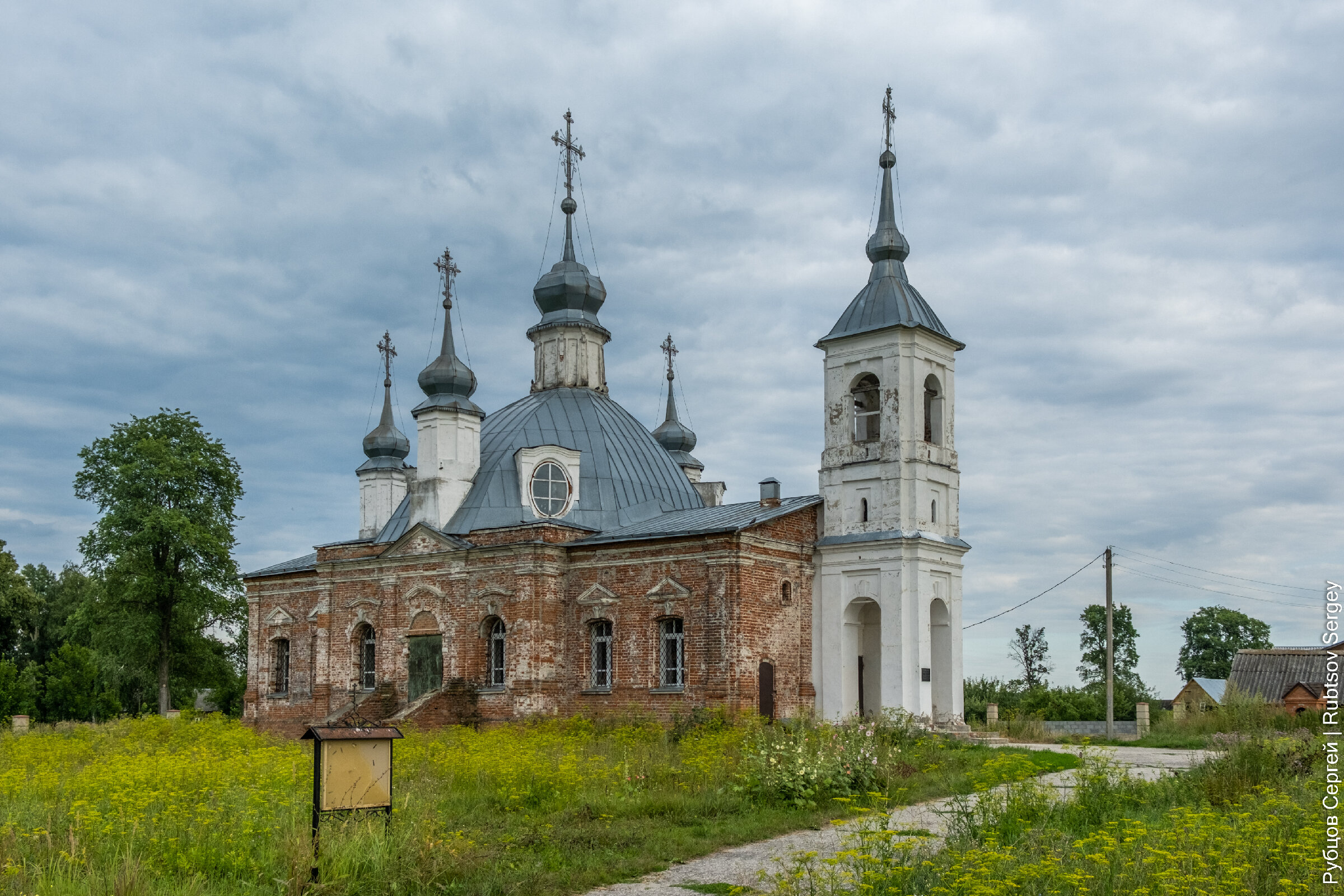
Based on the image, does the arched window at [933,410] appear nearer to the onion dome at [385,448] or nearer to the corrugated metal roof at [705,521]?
the corrugated metal roof at [705,521]

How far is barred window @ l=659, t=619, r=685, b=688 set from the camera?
24.9 m

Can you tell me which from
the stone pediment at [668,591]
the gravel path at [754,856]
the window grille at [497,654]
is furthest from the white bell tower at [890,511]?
the gravel path at [754,856]

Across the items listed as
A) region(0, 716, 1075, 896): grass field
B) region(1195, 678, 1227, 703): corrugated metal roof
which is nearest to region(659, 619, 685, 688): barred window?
region(0, 716, 1075, 896): grass field

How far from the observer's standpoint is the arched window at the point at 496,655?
26.5 metres

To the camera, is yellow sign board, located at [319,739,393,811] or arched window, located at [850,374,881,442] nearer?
yellow sign board, located at [319,739,393,811]

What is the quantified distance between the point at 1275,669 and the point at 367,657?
2780cm

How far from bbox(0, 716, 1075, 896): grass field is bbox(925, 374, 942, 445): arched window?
8.16 metres

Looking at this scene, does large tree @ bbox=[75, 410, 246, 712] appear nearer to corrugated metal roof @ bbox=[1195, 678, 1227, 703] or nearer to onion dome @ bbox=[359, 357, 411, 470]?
onion dome @ bbox=[359, 357, 411, 470]

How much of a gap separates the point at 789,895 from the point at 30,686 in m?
43.0

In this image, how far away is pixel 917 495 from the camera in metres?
25.2

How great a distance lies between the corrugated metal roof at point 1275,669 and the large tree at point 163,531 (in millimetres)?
30907

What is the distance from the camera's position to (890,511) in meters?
25.2

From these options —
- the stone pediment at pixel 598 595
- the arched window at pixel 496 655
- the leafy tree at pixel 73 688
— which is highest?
the stone pediment at pixel 598 595

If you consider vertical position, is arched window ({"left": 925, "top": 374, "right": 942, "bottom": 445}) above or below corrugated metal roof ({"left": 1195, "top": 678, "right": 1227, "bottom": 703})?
above
